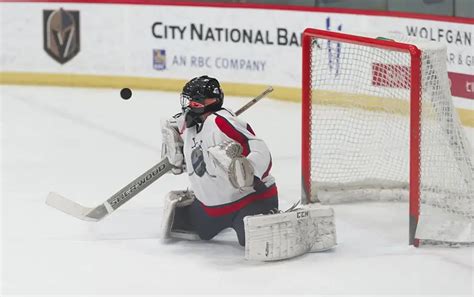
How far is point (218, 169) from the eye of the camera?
3857 mm

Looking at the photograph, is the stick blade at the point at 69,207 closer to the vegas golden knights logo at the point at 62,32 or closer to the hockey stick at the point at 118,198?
the hockey stick at the point at 118,198

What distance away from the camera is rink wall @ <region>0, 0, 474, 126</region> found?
7.30m

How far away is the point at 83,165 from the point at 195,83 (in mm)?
1863

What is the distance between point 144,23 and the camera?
7.85 meters

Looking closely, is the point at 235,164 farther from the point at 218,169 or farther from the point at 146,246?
the point at 146,246

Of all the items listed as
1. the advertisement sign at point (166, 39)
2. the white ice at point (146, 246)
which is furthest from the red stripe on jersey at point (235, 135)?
the advertisement sign at point (166, 39)

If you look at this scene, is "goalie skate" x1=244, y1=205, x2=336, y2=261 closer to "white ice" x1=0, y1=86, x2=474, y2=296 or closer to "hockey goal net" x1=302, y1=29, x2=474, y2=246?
"white ice" x1=0, y1=86, x2=474, y2=296

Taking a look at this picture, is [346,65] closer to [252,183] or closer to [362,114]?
[362,114]

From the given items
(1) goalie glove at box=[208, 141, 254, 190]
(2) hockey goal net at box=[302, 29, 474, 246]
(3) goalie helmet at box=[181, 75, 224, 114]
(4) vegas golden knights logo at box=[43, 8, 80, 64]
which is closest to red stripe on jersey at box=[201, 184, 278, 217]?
(1) goalie glove at box=[208, 141, 254, 190]

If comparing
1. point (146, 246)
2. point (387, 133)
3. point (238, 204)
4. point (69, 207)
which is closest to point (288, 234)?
point (238, 204)

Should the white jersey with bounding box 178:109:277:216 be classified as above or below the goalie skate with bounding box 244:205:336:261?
above

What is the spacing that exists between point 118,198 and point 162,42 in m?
3.72

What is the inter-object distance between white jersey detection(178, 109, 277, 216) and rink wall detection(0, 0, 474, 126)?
3.02m

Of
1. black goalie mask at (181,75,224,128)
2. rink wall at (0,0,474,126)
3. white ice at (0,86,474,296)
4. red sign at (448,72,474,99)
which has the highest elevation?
rink wall at (0,0,474,126)
